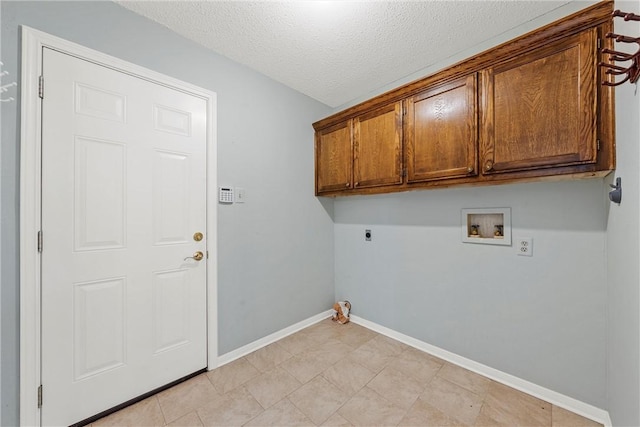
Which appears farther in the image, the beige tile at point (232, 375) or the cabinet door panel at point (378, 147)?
the cabinet door panel at point (378, 147)

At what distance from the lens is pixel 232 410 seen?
1566mm

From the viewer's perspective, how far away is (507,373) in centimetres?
177

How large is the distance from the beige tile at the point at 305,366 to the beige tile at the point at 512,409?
1.07 metres

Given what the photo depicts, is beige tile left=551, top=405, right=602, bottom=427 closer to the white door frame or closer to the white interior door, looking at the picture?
the white interior door

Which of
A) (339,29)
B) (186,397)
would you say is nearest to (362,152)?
(339,29)

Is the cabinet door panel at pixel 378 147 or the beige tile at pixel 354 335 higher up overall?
the cabinet door panel at pixel 378 147

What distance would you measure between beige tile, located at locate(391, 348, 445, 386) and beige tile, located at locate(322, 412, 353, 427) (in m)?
0.65

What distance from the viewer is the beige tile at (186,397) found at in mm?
1556

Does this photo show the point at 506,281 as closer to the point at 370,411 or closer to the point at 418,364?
the point at 418,364

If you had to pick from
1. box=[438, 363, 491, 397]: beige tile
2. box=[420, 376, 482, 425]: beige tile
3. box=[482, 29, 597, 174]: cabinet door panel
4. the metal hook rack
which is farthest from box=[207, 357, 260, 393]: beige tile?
the metal hook rack

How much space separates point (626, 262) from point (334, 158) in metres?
2.07

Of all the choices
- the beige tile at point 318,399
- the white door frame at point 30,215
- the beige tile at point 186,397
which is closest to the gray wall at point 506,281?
the beige tile at point 318,399

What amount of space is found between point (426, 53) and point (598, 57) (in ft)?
3.57

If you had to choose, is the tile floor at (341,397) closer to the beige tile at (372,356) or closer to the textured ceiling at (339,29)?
the beige tile at (372,356)
